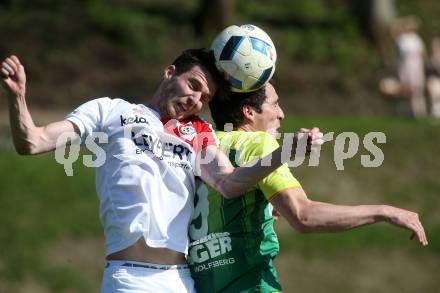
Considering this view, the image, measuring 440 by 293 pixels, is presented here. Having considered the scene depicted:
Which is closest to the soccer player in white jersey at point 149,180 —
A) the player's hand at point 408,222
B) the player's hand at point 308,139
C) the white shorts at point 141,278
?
the white shorts at point 141,278

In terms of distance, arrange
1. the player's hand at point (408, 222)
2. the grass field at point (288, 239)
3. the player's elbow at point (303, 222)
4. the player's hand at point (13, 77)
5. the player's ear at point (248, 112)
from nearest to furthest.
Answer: the player's hand at point (13, 77) < the player's hand at point (408, 222) < the player's elbow at point (303, 222) < the player's ear at point (248, 112) < the grass field at point (288, 239)

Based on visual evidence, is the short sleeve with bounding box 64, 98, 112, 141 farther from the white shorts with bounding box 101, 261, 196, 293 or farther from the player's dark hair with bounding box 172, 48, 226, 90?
the white shorts with bounding box 101, 261, 196, 293

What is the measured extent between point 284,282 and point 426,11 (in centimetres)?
981

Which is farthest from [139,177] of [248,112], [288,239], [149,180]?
[288,239]

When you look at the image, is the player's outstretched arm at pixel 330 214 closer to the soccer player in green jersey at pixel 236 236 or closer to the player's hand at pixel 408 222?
the player's hand at pixel 408 222

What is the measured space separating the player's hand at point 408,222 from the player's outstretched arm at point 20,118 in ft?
4.76

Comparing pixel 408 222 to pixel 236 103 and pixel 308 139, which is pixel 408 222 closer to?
pixel 308 139

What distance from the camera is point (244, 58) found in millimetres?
5168

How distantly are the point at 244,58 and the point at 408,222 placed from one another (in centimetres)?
112

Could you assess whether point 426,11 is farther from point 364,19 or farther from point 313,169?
point 313,169

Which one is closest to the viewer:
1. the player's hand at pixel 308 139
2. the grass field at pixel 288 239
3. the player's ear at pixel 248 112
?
the player's hand at pixel 308 139

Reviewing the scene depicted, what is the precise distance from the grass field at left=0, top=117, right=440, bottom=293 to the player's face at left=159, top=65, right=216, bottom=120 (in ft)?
23.2

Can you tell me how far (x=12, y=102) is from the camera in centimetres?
455

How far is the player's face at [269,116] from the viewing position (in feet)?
17.5
